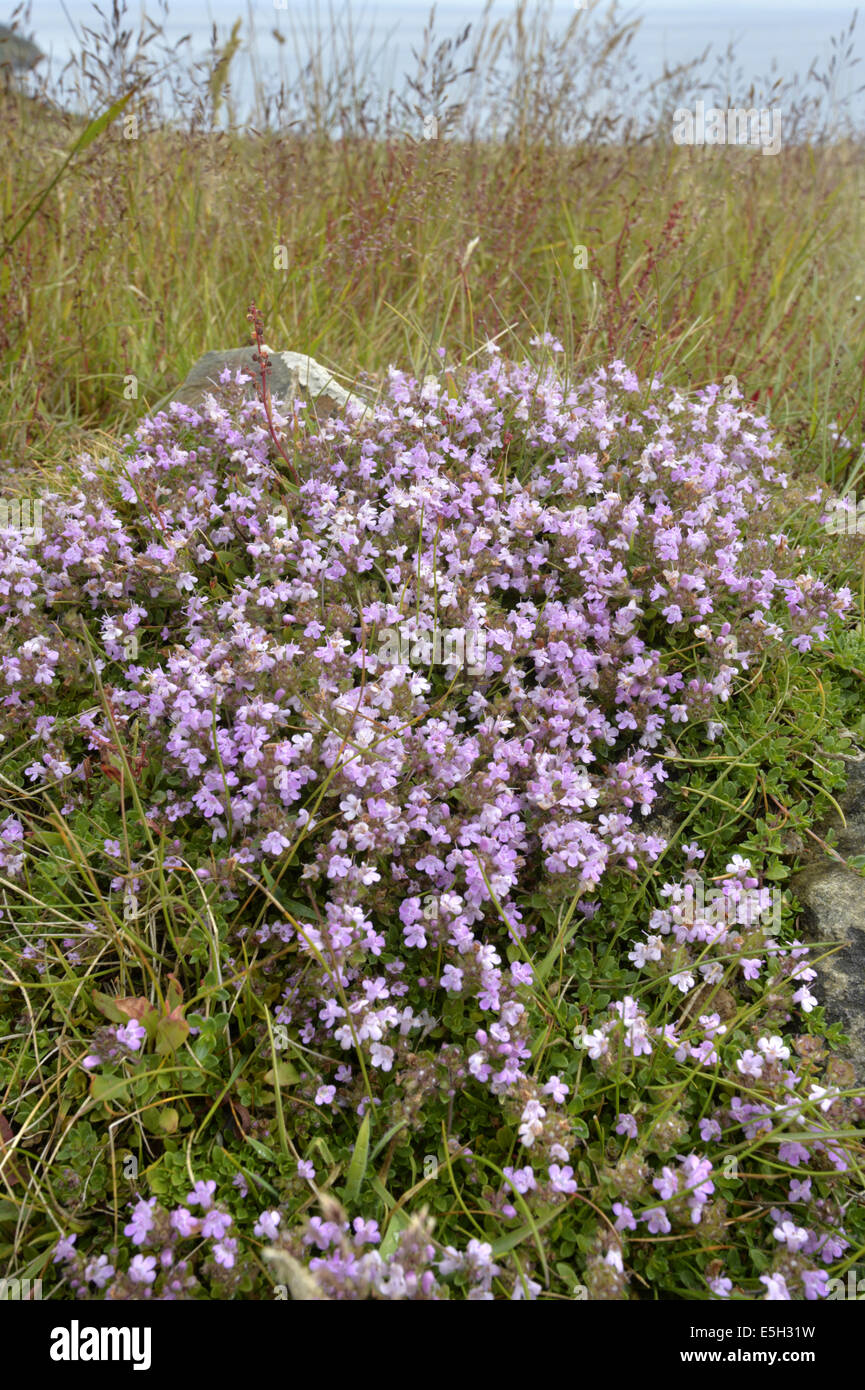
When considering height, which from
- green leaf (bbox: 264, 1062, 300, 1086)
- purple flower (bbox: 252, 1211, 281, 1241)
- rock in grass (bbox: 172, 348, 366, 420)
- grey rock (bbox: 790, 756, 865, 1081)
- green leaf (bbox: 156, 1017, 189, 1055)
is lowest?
purple flower (bbox: 252, 1211, 281, 1241)

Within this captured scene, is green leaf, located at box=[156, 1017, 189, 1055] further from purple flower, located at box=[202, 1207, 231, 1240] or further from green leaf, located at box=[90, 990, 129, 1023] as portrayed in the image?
purple flower, located at box=[202, 1207, 231, 1240]

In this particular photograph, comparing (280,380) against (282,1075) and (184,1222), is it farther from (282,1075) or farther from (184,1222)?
(184,1222)

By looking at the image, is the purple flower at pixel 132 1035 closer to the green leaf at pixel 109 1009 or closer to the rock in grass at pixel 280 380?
the green leaf at pixel 109 1009

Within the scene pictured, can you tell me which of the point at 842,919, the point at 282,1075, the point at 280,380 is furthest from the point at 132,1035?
the point at 280,380

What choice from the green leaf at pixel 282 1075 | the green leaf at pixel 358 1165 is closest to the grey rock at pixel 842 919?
the green leaf at pixel 358 1165

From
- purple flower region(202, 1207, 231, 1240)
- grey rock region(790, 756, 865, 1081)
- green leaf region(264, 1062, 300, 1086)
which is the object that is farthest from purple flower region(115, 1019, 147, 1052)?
grey rock region(790, 756, 865, 1081)

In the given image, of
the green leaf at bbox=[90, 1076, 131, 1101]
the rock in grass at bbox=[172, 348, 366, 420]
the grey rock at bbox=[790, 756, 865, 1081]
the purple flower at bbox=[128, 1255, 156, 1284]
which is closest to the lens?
the purple flower at bbox=[128, 1255, 156, 1284]
